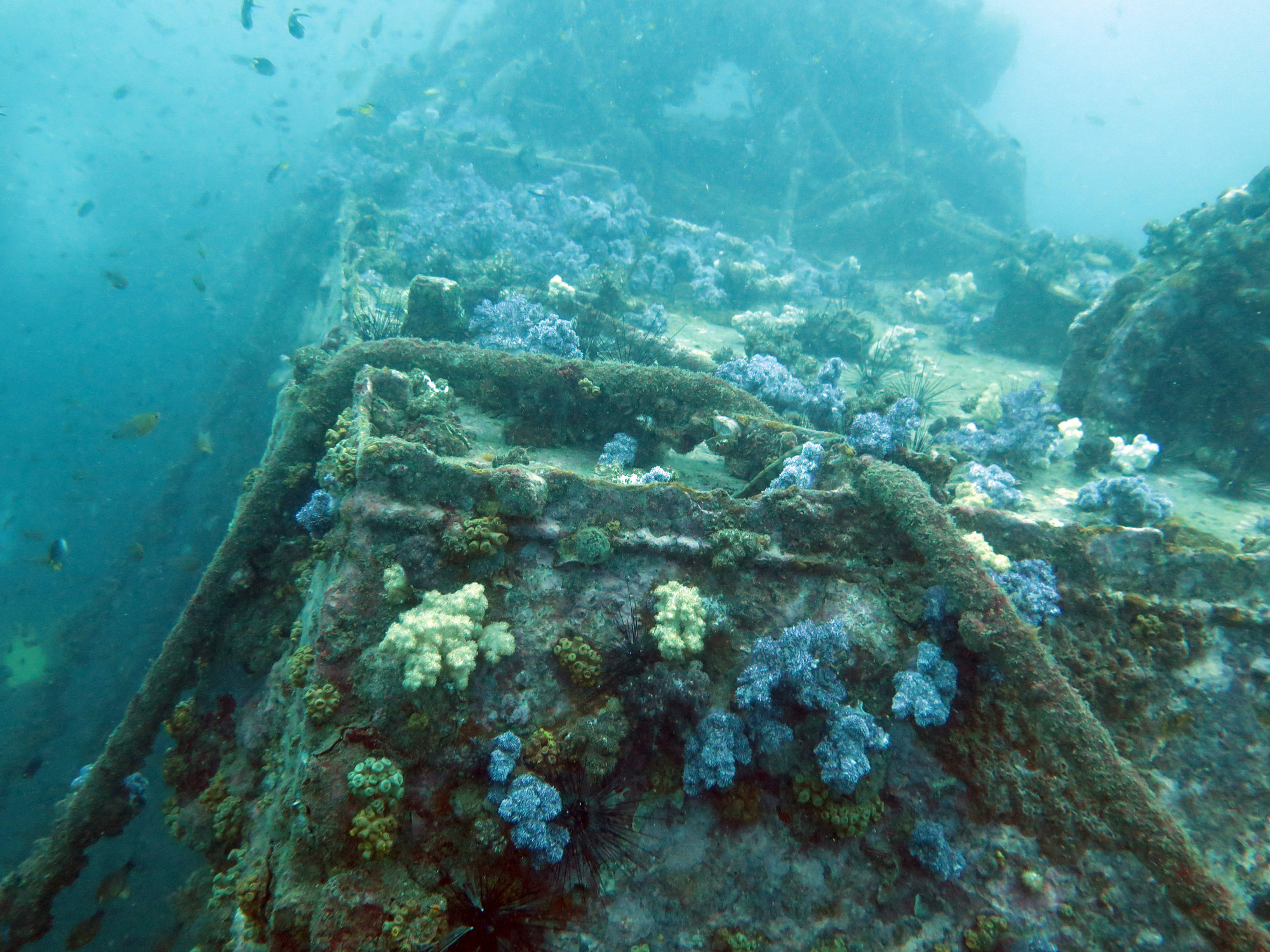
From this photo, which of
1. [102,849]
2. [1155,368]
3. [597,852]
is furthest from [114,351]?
[1155,368]

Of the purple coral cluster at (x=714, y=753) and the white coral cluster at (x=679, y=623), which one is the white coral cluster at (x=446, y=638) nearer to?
the white coral cluster at (x=679, y=623)

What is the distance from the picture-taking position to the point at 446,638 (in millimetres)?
4516

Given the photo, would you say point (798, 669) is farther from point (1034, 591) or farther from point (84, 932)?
point (84, 932)

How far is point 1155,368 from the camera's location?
10.6m

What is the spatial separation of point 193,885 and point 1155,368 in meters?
18.0

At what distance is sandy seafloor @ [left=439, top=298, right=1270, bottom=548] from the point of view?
292 inches

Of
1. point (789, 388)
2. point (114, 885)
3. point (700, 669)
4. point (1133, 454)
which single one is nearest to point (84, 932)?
point (114, 885)

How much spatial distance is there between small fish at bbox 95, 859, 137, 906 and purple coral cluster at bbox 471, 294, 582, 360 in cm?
980

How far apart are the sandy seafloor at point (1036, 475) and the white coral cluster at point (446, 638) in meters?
1.92

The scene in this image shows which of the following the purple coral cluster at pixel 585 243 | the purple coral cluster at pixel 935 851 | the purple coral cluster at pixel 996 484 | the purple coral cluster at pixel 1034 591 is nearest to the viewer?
the purple coral cluster at pixel 935 851

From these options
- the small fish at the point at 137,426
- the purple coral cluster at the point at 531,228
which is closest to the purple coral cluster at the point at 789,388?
the purple coral cluster at the point at 531,228

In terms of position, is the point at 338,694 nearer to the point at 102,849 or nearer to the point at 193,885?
the point at 193,885

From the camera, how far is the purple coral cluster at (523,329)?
999cm

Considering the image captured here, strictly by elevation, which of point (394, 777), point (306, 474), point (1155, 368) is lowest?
point (394, 777)
